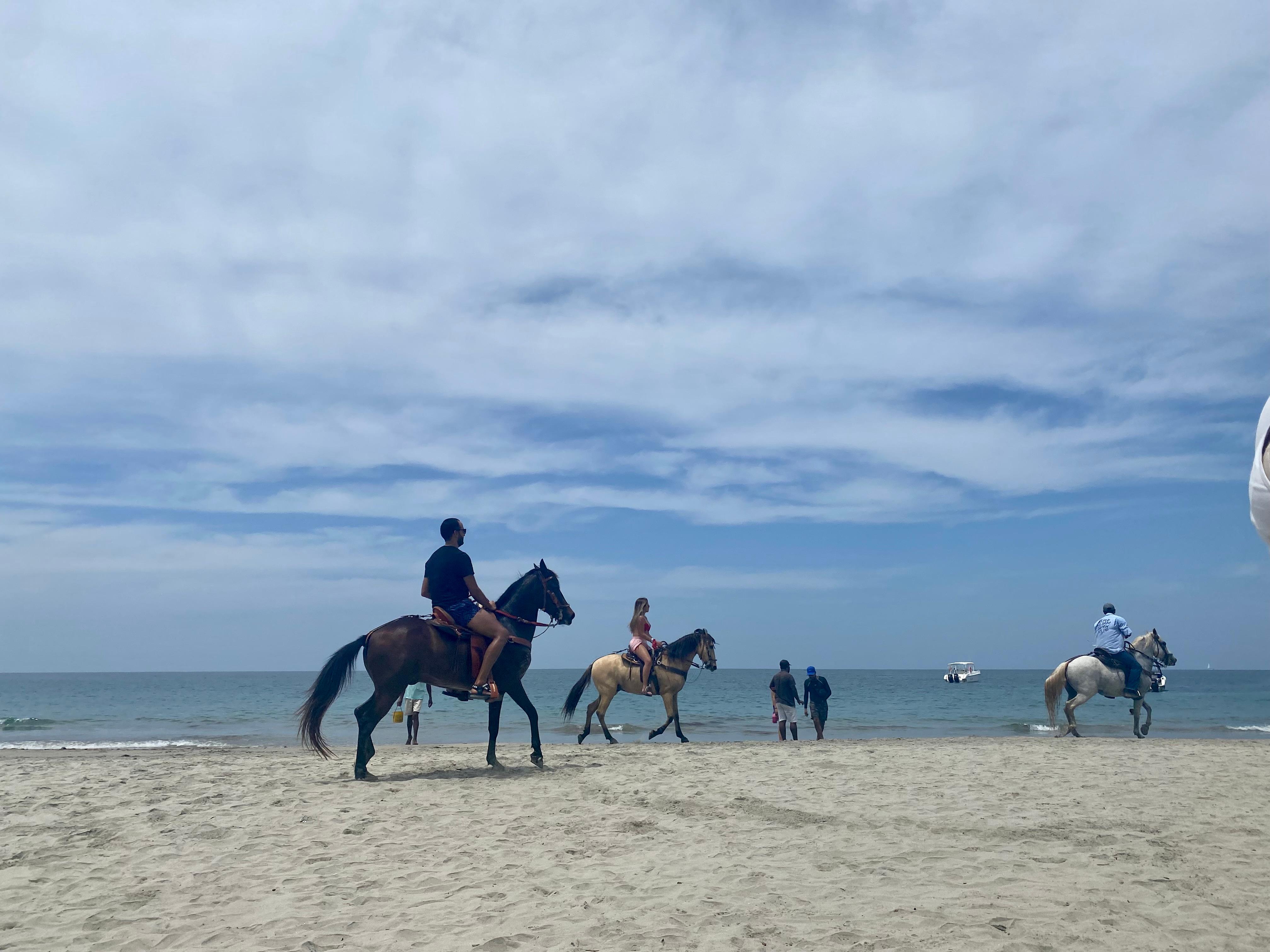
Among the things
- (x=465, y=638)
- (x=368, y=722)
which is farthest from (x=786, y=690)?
(x=368, y=722)

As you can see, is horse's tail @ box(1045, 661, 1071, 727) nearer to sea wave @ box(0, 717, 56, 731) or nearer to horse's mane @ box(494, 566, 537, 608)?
horse's mane @ box(494, 566, 537, 608)

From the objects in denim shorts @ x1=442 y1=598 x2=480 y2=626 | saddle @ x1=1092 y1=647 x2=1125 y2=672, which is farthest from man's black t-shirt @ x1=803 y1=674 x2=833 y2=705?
denim shorts @ x1=442 y1=598 x2=480 y2=626

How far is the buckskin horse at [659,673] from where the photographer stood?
1673 cm

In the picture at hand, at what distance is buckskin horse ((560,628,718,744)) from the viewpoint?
54.9 ft

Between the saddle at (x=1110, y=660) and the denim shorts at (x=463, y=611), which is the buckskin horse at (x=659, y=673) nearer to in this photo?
the denim shorts at (x=463, y=611)

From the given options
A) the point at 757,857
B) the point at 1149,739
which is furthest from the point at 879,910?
the point at 1149,739

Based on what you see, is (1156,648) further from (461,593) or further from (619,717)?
(619,717)

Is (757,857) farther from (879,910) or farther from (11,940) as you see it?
(11,940)

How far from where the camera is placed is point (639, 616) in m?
17.0

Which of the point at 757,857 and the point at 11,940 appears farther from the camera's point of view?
the point at 757,857

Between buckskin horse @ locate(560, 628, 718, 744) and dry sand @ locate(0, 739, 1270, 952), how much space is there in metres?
5.13

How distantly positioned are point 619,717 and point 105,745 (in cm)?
2249

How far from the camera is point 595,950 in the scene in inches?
189

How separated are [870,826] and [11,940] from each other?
6548 millimetres
